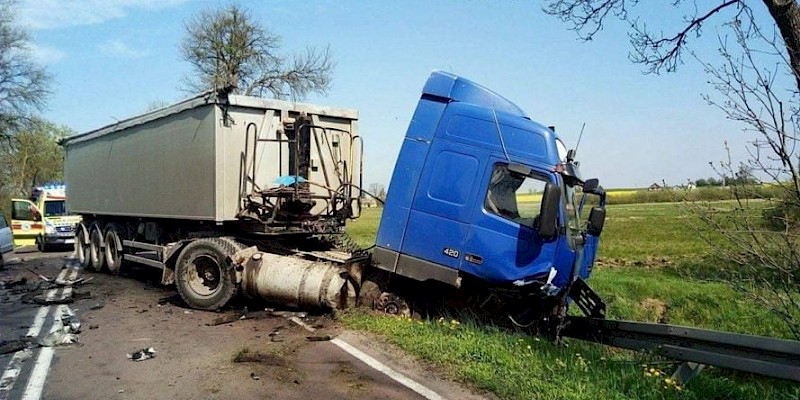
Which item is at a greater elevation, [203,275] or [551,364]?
[203,275]

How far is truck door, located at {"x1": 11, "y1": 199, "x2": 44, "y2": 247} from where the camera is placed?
2366cm

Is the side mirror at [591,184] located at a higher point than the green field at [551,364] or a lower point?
higher

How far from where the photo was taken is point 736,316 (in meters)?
11.9

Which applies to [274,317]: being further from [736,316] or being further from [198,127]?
[736,316]

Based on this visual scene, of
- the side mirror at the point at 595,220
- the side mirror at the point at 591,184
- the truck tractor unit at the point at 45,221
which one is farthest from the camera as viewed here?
the truck tractor unit at the point at 45,221

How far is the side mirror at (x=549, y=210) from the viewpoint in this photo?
6.86m

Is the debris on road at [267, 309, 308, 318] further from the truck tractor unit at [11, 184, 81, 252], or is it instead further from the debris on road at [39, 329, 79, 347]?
the truck tractor unit at [11, 184, 81, 252]

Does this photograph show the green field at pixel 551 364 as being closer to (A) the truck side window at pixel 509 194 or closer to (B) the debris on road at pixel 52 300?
(A) the truck side window at pixel 509 194

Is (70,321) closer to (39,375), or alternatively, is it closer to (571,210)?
(39,375)

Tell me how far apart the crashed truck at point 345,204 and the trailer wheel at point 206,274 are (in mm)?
22

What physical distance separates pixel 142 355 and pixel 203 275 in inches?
124

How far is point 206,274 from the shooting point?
9883 mm

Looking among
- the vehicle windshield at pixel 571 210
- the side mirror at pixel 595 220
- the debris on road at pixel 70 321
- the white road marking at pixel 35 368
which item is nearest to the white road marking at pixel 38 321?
the white road marking at pixel 35 368

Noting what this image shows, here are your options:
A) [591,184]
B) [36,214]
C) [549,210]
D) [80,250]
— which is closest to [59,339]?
[549,210]
